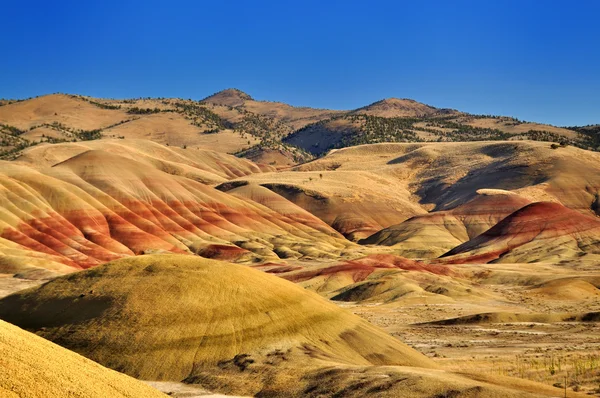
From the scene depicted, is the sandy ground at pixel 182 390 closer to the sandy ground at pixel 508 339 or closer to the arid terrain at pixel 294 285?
the arid terrain at pixel 294 285

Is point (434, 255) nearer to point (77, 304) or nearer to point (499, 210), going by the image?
point (499, 210)

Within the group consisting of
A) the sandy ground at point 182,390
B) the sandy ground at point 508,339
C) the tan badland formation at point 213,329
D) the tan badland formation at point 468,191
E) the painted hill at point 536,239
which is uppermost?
the tan badland formation at point 468,191

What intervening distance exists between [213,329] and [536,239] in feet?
316

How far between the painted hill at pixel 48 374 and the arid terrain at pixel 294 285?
3.3 inches

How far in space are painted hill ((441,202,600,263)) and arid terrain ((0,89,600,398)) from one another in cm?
45

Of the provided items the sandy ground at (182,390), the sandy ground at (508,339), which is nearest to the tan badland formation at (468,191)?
the sandy ground at (508,339)

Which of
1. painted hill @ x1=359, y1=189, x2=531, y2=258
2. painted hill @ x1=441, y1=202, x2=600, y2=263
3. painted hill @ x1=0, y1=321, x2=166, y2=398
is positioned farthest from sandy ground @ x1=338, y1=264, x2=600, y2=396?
painted hill @ x1=359, y1=189, x2=531, y2=258

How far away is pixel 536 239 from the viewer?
4737 inches

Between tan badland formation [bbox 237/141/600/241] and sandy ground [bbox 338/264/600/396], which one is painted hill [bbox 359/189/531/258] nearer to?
tan badland formation [bbox 237/141/600/241]

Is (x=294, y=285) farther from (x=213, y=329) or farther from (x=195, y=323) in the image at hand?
(x=195, y=323)

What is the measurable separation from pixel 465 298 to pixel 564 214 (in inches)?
2229

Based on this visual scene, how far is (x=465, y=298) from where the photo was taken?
80188 millimetres

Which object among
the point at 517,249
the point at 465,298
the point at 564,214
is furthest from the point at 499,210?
the point at 465,298

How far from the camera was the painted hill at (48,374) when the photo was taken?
1702cm
